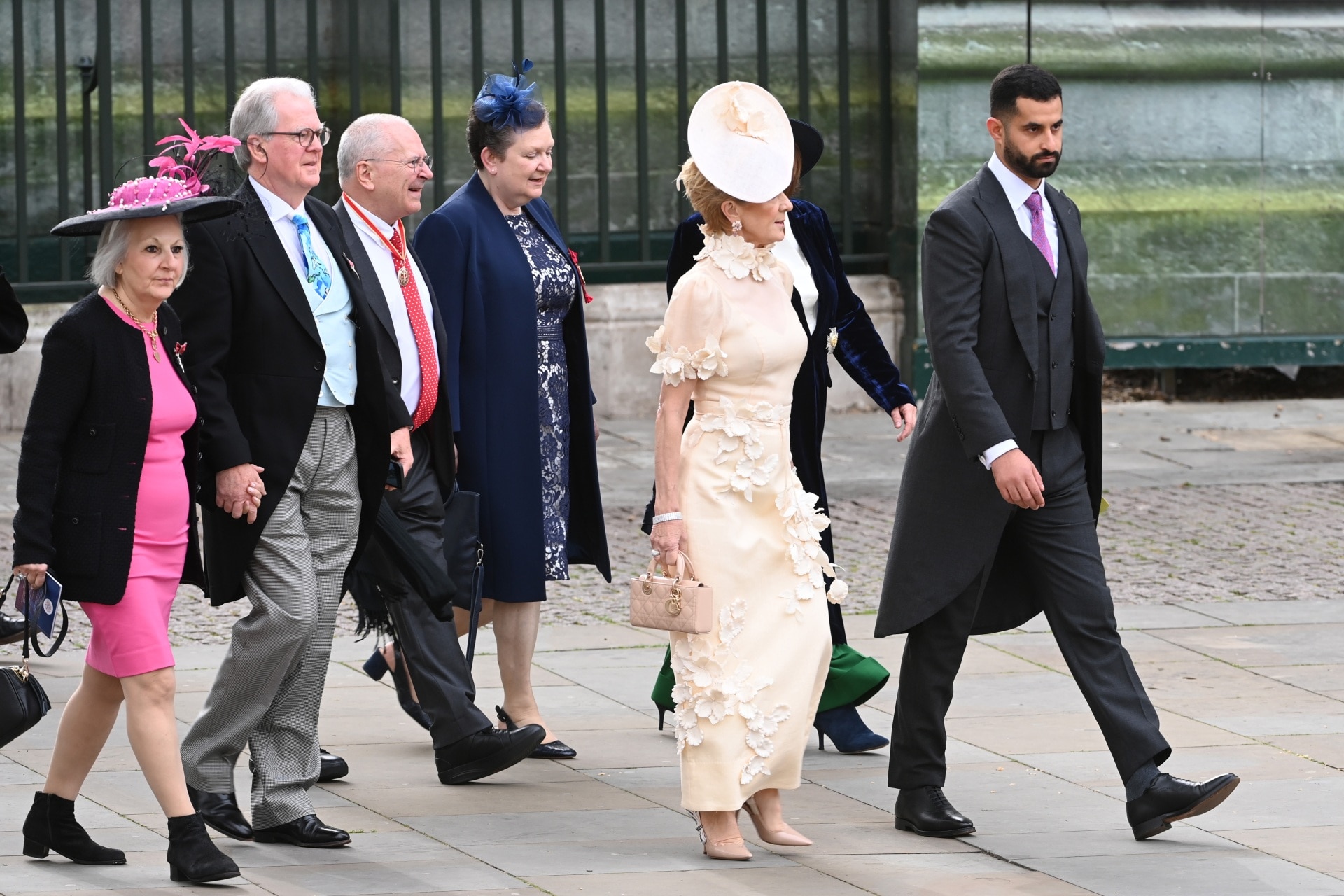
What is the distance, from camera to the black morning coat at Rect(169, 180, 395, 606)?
18.3ft

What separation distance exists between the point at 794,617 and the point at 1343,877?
1.40 metres

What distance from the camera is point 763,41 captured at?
14578mm

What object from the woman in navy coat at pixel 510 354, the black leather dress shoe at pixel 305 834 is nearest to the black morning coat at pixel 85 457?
the black leather dress shoe at pixel 305 834

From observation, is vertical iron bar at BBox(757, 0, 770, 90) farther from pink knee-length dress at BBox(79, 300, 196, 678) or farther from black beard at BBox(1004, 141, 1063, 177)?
pink knee-length dress at BBox(79, 300, 196, 678)

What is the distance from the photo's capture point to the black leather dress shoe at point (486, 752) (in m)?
6.22

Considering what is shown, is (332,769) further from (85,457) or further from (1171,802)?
(1171,802)

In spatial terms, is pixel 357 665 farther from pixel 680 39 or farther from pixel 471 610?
pixel 680 39

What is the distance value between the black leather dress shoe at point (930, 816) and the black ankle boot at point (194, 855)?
1685 mm

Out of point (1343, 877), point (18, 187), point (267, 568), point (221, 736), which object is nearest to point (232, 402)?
point (267, 568)

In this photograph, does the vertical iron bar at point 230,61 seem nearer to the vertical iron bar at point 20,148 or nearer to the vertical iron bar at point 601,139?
the vertical iron bar at point 20,148

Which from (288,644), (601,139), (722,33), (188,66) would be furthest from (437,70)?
(288,644)

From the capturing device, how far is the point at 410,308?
631 cm

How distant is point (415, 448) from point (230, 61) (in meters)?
8.08

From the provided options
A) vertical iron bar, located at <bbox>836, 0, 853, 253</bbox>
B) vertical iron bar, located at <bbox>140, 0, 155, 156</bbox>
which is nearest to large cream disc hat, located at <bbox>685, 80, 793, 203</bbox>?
vertical iron bar, located at <bbox>140, 0, 155, 156</bbox>
